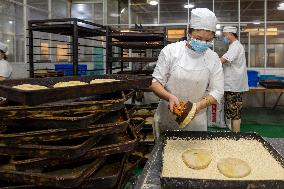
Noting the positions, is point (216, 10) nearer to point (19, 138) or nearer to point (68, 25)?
point (68, 25)

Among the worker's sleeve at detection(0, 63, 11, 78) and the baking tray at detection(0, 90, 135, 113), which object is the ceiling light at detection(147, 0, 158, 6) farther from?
the baking tray at detection(0, 90, 135, 113)

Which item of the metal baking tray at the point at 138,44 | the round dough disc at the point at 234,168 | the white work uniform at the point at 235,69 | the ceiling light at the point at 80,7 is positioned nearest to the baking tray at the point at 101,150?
the round dough disc at the point at 234,168

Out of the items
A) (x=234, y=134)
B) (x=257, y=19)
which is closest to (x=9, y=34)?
(x=234, y=134)

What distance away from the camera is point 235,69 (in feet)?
15.7

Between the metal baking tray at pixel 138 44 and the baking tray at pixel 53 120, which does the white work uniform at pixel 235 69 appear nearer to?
the metal baking tray at pixel 138 44

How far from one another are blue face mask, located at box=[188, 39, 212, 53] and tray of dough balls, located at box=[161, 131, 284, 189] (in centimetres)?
62

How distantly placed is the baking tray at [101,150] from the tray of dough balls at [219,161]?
18cm

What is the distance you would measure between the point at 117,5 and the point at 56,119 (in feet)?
28.1

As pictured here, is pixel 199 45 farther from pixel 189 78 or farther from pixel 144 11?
pixel 144 11

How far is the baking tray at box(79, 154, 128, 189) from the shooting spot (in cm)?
120

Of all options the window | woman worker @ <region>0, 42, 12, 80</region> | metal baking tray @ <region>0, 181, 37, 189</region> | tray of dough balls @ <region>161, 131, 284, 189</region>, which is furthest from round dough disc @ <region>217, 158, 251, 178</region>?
the window

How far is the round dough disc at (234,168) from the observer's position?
1.26m

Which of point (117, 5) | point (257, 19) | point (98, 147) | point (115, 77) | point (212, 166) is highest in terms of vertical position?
point (117, 5)

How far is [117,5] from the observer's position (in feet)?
30.3
